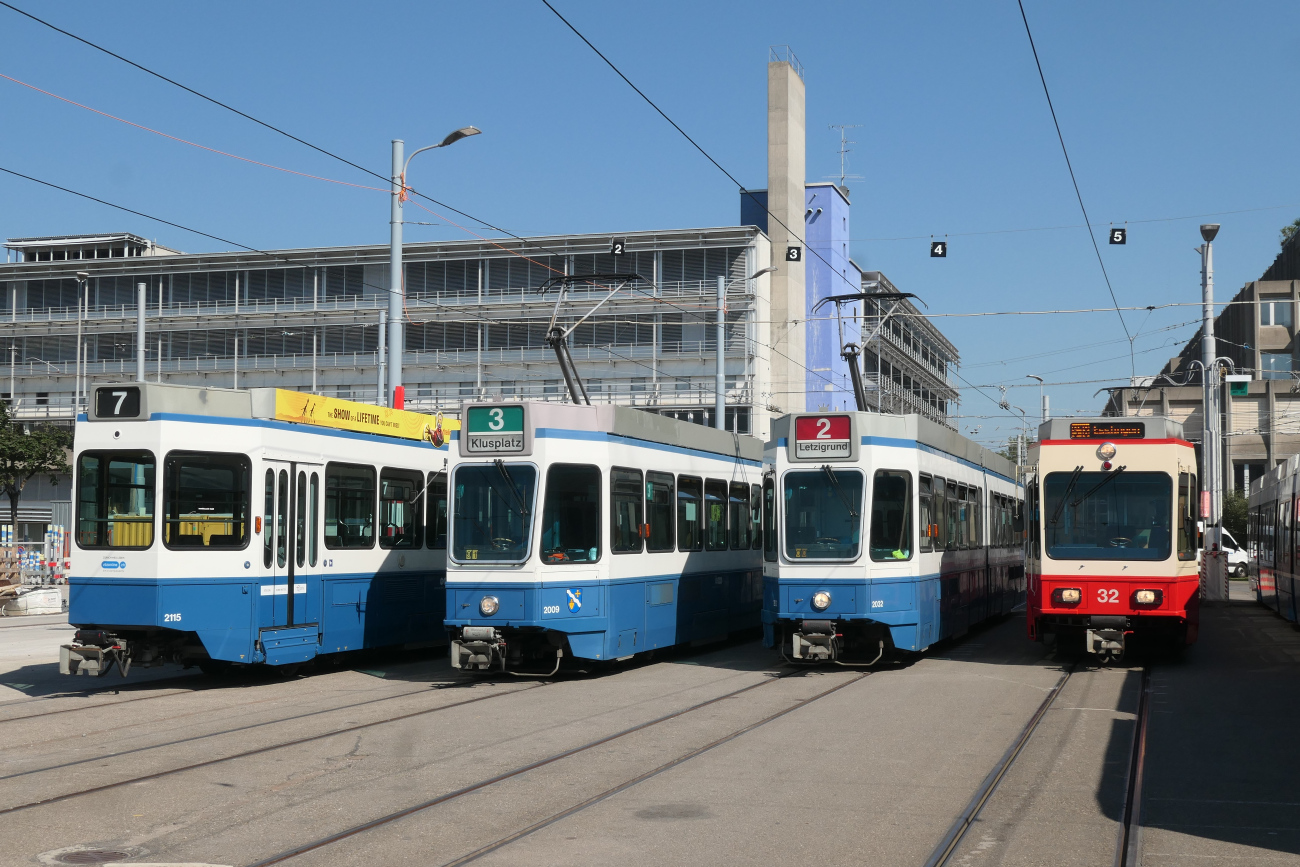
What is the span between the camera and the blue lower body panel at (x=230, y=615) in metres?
14.1

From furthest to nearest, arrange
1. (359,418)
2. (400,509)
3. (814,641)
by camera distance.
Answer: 1. (400,509)
2. (359,418)
3. (814,641)

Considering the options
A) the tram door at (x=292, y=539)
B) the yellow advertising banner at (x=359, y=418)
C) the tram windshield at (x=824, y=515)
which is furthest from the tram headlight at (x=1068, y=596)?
the tram door at (x=292, y=539)

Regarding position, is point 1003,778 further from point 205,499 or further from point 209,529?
point 205,499

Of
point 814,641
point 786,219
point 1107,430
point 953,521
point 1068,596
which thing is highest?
point 786,219

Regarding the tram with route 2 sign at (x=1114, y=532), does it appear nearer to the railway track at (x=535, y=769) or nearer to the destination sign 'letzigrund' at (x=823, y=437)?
the destination sign 'letzigrund' at (x=823, y=437)

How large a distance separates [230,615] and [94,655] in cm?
138

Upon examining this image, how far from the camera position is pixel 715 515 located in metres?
19.4

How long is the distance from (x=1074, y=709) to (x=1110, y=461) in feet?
16.1

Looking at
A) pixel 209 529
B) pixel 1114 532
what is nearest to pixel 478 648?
pixel 209 529

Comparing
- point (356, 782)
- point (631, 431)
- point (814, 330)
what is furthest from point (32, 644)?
point (814, 330)

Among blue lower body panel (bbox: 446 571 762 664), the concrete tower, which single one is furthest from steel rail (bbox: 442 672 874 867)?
the concrete tower

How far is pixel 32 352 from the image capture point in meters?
66.2

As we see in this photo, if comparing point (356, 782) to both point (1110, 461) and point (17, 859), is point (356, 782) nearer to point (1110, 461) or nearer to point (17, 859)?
point (17, 859)

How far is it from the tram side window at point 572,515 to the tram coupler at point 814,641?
264cm
